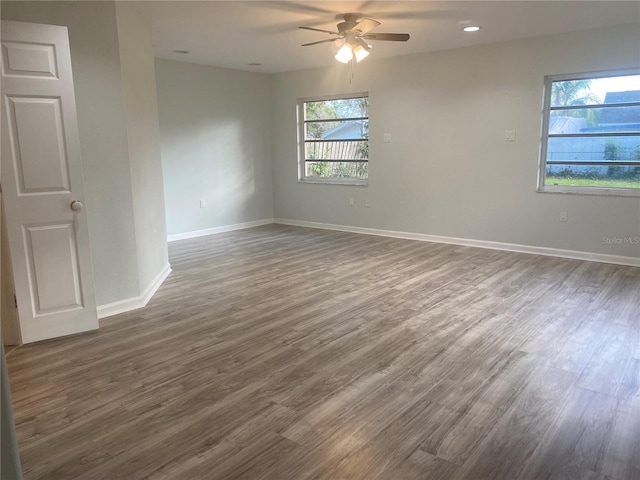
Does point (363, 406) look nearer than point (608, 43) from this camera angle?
Yes

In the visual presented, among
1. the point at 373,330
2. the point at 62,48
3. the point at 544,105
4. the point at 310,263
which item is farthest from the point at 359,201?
the point at 62,48

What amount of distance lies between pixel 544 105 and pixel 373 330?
12.4ft

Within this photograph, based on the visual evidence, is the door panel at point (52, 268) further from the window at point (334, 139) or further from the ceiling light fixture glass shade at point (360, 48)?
the window at point (334, 139)

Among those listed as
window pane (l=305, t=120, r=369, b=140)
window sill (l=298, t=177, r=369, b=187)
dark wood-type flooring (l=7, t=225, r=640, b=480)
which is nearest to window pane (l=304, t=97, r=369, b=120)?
window pane (l=305, t=120, r=369, b=140)

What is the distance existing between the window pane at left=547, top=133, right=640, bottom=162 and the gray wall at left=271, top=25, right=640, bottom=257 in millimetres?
247

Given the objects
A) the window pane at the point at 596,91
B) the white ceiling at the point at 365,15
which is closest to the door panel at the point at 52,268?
the white ceiling at the point at 365,15

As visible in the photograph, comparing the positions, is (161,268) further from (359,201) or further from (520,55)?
(520,55)

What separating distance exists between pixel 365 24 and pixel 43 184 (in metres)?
2.99

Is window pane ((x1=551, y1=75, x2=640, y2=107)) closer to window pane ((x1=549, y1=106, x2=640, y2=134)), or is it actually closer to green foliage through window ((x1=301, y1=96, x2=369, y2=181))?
window pane ((x1=549, y1=106, x2=640, y2=134))

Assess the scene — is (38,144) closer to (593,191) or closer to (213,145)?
(213,145)

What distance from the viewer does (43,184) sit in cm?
317

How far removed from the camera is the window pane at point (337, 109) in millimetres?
7087

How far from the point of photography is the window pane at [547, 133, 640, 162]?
506 cm

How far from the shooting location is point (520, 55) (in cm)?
544
